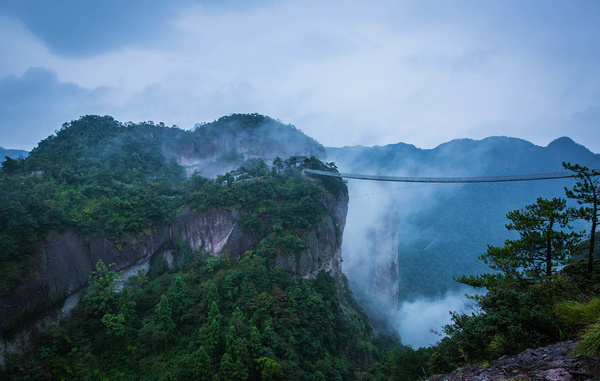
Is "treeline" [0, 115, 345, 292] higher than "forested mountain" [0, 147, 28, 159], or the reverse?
"forested mountain" [0, 147, 28, 159]

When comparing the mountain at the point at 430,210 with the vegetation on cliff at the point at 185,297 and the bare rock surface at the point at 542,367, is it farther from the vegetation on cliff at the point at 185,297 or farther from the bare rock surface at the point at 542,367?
the bare rock surface at the point at 542,367

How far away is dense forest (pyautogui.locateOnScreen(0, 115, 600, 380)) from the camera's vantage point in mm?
7039

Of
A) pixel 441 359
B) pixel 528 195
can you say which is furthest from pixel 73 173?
pixel 528 195

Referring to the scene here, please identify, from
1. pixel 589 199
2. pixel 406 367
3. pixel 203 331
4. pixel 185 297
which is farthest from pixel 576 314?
pixel 185 297

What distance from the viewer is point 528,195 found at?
201 ft

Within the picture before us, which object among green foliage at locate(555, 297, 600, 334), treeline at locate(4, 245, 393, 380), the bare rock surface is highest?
green foliage at locate(555, 297, 600, 334)

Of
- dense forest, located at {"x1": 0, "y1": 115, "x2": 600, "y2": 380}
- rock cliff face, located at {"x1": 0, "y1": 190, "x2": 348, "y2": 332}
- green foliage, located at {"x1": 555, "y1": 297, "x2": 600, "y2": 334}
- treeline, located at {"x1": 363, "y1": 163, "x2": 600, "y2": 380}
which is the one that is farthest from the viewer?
rock cliff face, located at {"x1": 0, "y1": 190, "x2": 348, "y2": 332}

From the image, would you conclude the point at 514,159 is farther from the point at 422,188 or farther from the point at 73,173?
the point at 73,173

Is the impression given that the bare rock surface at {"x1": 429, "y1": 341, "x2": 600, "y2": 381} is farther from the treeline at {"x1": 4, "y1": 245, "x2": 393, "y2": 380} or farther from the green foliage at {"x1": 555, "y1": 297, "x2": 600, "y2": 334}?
the treeline at {"x1": 4, "y1": 245, "x2": 393, "y2": 380}

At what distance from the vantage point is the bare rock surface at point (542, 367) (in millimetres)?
3723

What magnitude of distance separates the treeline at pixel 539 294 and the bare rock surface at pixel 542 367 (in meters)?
0.25

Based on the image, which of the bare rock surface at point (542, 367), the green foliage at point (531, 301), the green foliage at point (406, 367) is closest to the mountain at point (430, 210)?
the green foliage at point (406, 367)

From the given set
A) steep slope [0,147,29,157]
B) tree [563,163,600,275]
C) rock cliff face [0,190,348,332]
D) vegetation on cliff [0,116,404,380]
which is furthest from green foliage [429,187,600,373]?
steep slope [0,147,29,157]

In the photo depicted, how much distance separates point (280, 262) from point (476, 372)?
1620 cm
